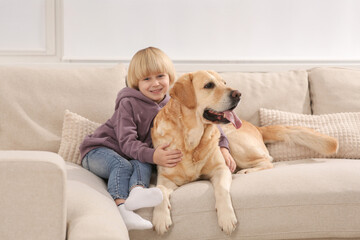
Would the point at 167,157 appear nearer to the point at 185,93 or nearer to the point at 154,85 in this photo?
the point at 185,93

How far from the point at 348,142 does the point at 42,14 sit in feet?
7.28

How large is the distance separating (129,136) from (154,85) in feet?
1.02

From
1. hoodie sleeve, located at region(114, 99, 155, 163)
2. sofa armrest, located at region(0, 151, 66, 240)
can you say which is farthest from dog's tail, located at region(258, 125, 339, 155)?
sofa armrest, located at region(0, 151, 66, 240)

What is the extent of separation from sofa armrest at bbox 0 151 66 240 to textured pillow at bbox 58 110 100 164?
3.46 feet

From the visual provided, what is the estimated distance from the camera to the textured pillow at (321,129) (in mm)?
2418

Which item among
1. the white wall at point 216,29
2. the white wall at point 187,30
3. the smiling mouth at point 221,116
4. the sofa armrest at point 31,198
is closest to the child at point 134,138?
the smiling mouth at point 221,116

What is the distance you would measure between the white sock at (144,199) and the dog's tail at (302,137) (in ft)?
3.21

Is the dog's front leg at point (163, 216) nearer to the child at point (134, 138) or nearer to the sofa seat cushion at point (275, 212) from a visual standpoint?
the sofa seat cushion at point (275, 212)

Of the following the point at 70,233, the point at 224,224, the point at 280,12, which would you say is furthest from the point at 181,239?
the point at 280,12

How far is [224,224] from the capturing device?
162 centimetres

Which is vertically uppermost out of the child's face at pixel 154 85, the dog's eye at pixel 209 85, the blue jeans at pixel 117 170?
the dog's eye at pixel 209 85

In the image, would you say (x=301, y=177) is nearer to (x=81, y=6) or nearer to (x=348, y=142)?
(x=348, y=142)

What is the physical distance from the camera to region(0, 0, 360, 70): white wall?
3096 millimetres

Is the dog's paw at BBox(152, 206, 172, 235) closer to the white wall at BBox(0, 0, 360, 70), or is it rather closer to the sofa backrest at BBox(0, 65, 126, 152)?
the sofa backrest at BBox(0, 65, 126, 152)
